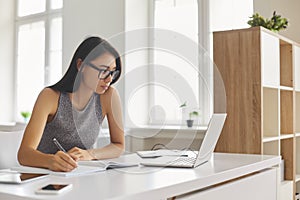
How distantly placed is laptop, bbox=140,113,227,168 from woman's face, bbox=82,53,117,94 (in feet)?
1.01

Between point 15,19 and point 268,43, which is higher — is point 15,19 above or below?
above

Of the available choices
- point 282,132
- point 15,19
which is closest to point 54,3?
point 15,19

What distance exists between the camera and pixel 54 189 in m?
0.95

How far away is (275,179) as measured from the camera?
1.78 m

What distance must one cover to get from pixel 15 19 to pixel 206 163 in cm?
454

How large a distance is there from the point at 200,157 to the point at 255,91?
4.15 feet

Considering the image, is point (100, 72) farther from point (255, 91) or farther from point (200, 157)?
point (255, 91)

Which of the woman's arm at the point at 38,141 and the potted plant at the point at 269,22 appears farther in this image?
the potted plant at the point at 269,22

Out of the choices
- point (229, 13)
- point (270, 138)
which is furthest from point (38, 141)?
point (229, 13)

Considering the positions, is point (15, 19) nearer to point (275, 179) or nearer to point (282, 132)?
point (282, 132)

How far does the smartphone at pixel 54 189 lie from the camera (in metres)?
0.93

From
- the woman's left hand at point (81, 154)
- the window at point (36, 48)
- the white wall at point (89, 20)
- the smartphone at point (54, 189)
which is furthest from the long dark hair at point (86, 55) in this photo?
the window at point (36, 48)

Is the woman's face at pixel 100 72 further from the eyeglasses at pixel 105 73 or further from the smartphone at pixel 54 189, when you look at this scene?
the smartphone at pixel 54 189

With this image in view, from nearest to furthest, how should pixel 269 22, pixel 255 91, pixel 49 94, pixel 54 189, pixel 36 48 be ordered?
pixel 54 189 < pixel 49 94 < pixel 255 91 < pixel 269 22 < pixel 36 48
